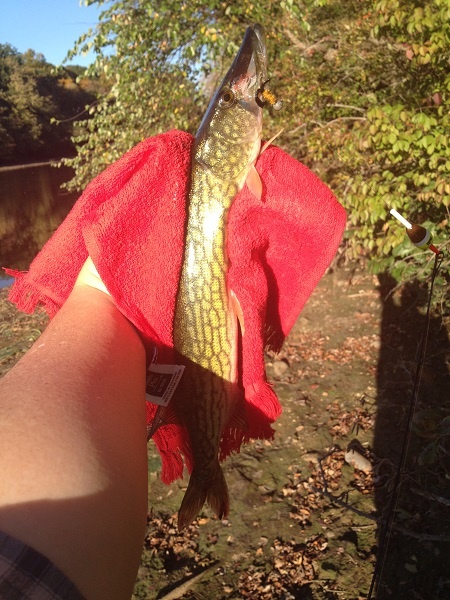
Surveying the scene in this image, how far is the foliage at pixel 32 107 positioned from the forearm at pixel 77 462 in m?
34.4

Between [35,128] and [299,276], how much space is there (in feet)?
130

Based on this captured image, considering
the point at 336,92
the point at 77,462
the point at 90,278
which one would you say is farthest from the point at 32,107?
the point at 77,462

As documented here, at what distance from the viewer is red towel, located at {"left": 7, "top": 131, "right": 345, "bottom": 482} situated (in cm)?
137

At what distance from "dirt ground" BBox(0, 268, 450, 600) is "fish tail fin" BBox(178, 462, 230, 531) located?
0.43 m

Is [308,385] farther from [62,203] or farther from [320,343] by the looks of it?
[62,203]

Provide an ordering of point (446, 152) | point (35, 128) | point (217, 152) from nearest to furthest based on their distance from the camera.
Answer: point (217, 152)
point (446, 152)
point (35, 128)

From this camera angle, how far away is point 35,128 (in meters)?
35.7

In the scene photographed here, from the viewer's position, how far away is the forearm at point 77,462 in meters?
0.69

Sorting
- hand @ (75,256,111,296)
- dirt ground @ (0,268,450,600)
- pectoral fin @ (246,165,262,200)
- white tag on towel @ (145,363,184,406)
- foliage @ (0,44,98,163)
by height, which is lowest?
dirt ground @ (0,268,450,600)

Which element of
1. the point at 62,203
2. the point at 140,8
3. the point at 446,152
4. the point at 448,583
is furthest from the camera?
the point at 62,203

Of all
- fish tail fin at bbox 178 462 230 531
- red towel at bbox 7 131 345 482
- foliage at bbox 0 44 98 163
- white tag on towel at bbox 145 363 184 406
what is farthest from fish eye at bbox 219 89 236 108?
foliage at bbox 0 44 98 163

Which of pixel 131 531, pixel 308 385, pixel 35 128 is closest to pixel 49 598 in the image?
pixel 131 531

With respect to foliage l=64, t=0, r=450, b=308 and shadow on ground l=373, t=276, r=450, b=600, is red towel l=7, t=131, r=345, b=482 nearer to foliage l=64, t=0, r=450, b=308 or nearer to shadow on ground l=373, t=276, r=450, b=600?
shadow on ground l=373, t=276, r=450, b=600

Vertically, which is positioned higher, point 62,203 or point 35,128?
point 35,128
